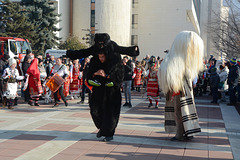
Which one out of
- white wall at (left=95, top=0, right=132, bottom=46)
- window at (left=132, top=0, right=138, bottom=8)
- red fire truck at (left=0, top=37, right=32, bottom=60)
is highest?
window at (left=132, top=0, right=138, bottom=8)

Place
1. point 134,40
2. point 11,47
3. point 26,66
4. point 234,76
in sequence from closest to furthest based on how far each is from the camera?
point 26,66, point 234,76, point 11,47, point 134,40

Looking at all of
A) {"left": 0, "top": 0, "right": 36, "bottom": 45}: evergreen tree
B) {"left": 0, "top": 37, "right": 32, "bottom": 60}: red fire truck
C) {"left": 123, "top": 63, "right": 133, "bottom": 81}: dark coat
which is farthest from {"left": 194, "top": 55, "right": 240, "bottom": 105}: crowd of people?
{"left": 0, "top": 0, "right": 36, "bottom": 45}: evergreen tree

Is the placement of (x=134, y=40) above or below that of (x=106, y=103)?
above

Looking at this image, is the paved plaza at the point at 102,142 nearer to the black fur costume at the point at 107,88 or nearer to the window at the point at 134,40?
the black fur costume at the point at 107,88

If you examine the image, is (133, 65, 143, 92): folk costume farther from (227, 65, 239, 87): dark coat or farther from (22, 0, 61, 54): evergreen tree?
(22, 0, 61, 54): evergreen tree

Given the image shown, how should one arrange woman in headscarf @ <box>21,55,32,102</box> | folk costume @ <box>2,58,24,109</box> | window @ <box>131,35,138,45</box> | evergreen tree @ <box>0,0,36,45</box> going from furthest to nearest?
window @ <box>131,35,138,45</box>, evergreen tree @ <box>0,0,36,45</box>, woman in headscarf @ <box>21,55,32,102</box>, folk costume @ <box>2,58,24,109</box>

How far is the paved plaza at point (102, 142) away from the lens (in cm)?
517

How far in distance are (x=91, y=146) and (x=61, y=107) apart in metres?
5.39

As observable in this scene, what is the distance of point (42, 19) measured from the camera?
37.9 meters

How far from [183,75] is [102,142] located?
2.09 metres

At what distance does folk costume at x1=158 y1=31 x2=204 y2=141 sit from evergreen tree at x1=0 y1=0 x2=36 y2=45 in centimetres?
3231

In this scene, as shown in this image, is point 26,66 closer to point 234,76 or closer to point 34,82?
point 34,82

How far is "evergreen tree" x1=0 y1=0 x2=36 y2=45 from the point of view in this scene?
35.1 metres

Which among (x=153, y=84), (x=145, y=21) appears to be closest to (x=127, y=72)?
(x=153, y=84)
